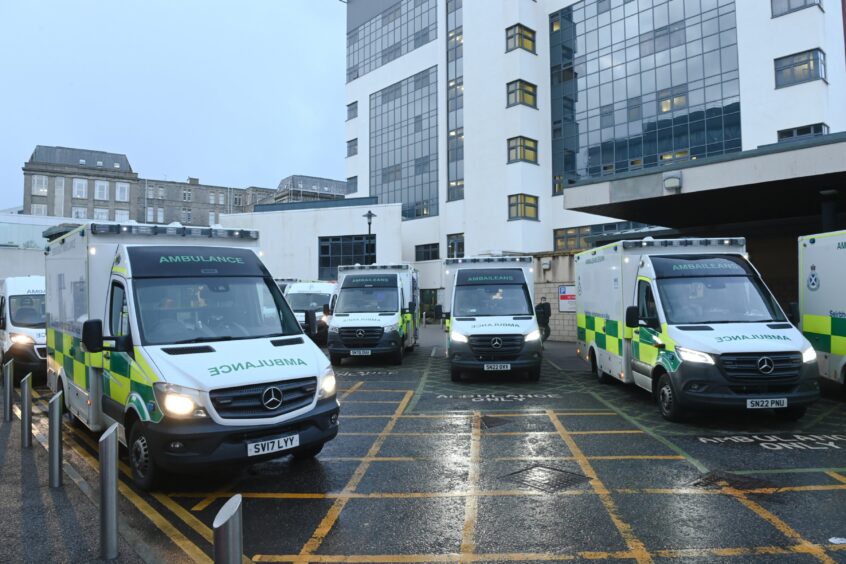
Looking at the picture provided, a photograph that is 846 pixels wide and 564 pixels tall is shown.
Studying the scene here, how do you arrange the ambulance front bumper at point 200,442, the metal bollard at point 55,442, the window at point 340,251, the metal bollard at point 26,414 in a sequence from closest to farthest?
the ambulance front bumper at point 200,442 → the metal bollard at point 55,442 → the metal bollard at point 26,414 → the window at point 340,251

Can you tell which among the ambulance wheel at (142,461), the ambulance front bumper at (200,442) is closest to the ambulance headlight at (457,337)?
the ambulance front bumper at (200,442)

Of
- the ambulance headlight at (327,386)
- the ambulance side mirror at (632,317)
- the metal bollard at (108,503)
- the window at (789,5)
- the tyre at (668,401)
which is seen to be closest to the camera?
the metal bollard at (108,503)

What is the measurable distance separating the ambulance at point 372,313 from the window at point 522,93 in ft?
77.1

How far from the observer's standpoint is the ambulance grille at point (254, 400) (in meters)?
5.16

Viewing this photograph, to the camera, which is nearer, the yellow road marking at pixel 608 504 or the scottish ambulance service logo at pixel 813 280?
the yellow road marking at pixel 608 504

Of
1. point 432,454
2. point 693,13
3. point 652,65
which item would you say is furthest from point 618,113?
point 432,454

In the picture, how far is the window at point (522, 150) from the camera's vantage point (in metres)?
36.9

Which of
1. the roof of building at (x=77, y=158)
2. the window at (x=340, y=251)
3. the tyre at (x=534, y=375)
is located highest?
the roof of building at (x=77, y=158)

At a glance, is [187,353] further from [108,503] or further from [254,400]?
[108,503]

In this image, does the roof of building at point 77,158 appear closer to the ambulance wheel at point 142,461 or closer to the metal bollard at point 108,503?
the ambulance wheel at point 142,461

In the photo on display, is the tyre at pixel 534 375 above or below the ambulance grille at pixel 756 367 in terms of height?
below

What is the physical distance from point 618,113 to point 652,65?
332cm

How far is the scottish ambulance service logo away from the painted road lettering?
153 inches

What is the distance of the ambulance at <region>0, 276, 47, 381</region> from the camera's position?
1169 cm
